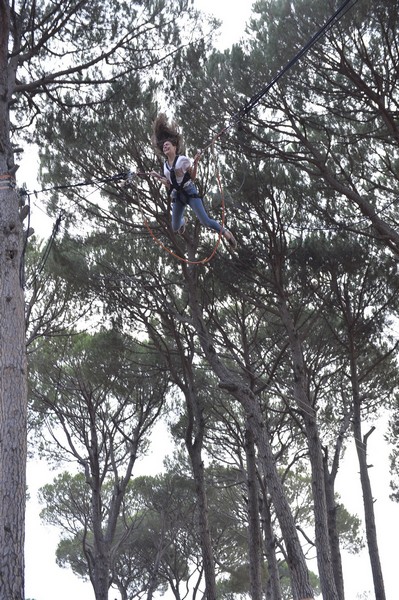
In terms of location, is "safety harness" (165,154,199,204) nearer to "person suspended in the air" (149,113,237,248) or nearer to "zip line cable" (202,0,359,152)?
"person suspended in the air" (149,113,237,248)

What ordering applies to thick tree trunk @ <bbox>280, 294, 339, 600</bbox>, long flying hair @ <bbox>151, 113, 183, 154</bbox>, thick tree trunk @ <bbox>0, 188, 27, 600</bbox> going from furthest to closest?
thick tree trunk @ <bbox>280, 294, 339, 600</bbox> → long flying hair @ <bbox>151, 113, 183, 154</bbox> → thick tree trunk @ <bbox>0, 188, 27, 600</bbox>

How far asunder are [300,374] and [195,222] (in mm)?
2697

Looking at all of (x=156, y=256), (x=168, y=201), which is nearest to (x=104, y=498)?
(x=156, y=256)

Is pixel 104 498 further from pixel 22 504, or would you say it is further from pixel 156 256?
pixel 22 504

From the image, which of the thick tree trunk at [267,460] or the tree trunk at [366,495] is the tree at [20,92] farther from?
the tree trunk at [366,495]

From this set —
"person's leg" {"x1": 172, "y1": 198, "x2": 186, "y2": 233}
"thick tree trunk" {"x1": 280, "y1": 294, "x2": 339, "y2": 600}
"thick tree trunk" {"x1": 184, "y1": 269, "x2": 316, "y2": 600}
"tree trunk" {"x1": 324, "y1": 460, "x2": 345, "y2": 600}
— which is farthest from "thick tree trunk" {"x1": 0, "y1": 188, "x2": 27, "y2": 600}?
"tree trunk" {"x1": 324, "y1": 460, "x2": 345, "y2": 600}

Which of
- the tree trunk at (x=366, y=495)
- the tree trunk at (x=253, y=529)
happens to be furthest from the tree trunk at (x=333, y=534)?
the tree trunk at (x=253, y=529)

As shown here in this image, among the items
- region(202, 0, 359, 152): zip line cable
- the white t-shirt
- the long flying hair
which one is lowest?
the white t-shirt

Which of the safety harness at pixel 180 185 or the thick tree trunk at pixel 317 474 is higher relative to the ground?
the safety harness at pixel 180 185

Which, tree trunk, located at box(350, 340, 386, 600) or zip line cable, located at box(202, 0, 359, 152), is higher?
zip line cable, located at box(202, 0, 359, 152)

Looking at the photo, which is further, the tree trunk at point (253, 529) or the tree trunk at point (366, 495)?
the tree trunk at point (366, 495)

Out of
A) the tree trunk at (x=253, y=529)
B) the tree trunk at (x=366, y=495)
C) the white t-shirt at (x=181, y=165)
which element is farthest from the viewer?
the tree trunk at (x=366, y=495)

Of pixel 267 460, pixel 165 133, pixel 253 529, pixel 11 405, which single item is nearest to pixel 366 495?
pixel 253 529

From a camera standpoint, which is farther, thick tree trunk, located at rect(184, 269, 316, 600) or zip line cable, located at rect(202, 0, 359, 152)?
thick tree trunk, located at rect(184, 269, 316, 600)
